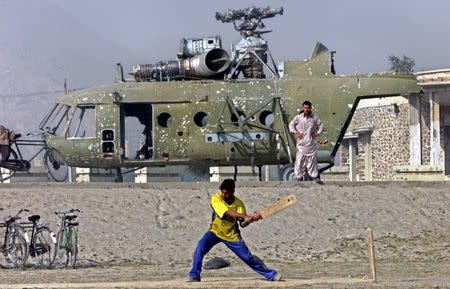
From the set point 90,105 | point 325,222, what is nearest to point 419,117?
point 90,105

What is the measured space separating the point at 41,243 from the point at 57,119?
449 inches

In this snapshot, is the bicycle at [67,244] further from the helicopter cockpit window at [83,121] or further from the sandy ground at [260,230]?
the helicopter cockpit window at [83,121]

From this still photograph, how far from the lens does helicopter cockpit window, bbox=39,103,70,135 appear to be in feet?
111

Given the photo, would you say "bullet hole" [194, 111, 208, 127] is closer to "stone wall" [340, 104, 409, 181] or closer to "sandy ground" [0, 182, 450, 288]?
"sandy ground" [0, 182, 450, 288]

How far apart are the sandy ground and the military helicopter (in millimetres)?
4691

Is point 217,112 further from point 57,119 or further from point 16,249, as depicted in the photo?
point 16,249

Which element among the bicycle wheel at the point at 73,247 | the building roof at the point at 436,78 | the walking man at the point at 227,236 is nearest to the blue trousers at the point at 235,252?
the walking man at the point at 227,236

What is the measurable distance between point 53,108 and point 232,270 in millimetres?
12812

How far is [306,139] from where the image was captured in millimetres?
29281

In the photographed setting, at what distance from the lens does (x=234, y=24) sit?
36062 millimetres

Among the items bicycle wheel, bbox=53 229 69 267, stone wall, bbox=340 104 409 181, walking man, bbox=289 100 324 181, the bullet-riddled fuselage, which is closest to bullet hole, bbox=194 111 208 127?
the bullet-riddled fuselage

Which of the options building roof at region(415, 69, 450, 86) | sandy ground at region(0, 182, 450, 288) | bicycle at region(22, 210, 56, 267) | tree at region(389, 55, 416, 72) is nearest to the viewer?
sandy ground at region(0, 182, 450, 288)

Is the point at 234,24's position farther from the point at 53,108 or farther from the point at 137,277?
the point at 137,277

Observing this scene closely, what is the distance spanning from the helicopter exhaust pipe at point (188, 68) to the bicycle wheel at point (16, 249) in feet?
37.2
